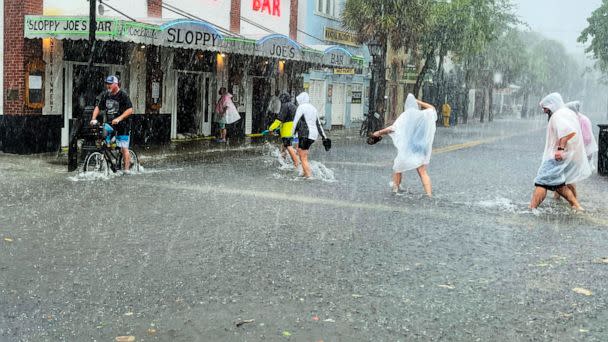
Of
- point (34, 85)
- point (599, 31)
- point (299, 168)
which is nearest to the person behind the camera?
point (299, 168)

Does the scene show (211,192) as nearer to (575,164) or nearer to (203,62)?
(575,164)

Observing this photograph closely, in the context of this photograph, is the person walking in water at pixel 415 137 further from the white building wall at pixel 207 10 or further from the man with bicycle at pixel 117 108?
the white building wall at pixel 207 10

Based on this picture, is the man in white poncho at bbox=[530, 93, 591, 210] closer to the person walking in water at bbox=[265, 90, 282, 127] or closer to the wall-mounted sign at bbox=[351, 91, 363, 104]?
the person walking in water at bbox=[265, 90, 282, 127]

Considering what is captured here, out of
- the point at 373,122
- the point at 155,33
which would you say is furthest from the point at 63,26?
the point at 373,122

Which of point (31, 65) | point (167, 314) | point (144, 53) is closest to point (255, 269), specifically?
point (167, 314)

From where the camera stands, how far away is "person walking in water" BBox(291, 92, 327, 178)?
45.6 feet

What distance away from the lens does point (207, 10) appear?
22422mm

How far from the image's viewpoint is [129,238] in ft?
25.8

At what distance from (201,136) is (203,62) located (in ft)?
7.43

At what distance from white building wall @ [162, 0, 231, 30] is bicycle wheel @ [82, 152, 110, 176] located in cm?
851

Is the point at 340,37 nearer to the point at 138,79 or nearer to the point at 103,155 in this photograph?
the point at 138,79

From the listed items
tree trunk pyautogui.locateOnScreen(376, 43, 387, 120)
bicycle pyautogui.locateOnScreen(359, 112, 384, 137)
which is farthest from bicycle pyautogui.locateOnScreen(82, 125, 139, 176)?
tree trunk pyautogui.locateOnScreen(376, 43, 387, 120)

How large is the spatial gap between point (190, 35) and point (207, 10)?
550cm

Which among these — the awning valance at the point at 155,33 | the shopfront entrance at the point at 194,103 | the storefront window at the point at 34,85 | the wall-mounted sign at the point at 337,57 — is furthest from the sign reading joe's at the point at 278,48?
the storefront window at the point at 34,85
